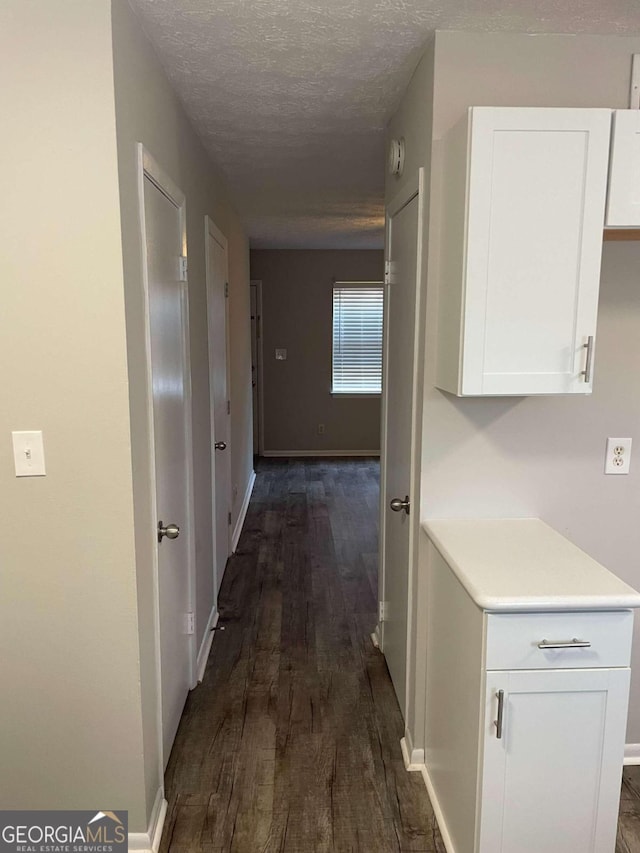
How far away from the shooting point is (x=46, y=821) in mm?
1762

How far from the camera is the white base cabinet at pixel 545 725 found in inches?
60.2

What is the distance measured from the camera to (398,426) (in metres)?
2.50

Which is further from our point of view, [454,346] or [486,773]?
[454,346]

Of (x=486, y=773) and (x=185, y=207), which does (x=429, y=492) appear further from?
(x=185, y=207)

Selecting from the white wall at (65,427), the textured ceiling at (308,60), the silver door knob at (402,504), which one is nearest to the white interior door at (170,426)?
the white wall at (65,427)

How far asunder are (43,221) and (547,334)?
54.1 inches

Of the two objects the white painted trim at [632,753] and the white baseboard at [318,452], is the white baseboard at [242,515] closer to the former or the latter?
the white baseboard at [318,452]

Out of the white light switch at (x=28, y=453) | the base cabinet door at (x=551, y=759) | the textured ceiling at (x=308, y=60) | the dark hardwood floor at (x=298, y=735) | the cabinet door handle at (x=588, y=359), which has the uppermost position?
the textured ceiling at (x=308, y=60)

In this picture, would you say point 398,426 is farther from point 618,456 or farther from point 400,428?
point 618,456

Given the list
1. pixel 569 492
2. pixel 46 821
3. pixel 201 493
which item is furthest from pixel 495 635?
pixel 201 493

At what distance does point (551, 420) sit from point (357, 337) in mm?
5344

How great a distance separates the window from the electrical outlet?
5254 millimetres

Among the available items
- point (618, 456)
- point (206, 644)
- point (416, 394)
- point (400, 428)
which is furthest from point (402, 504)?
point (206, 644)

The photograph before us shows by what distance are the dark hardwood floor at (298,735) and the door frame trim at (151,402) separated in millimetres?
229
